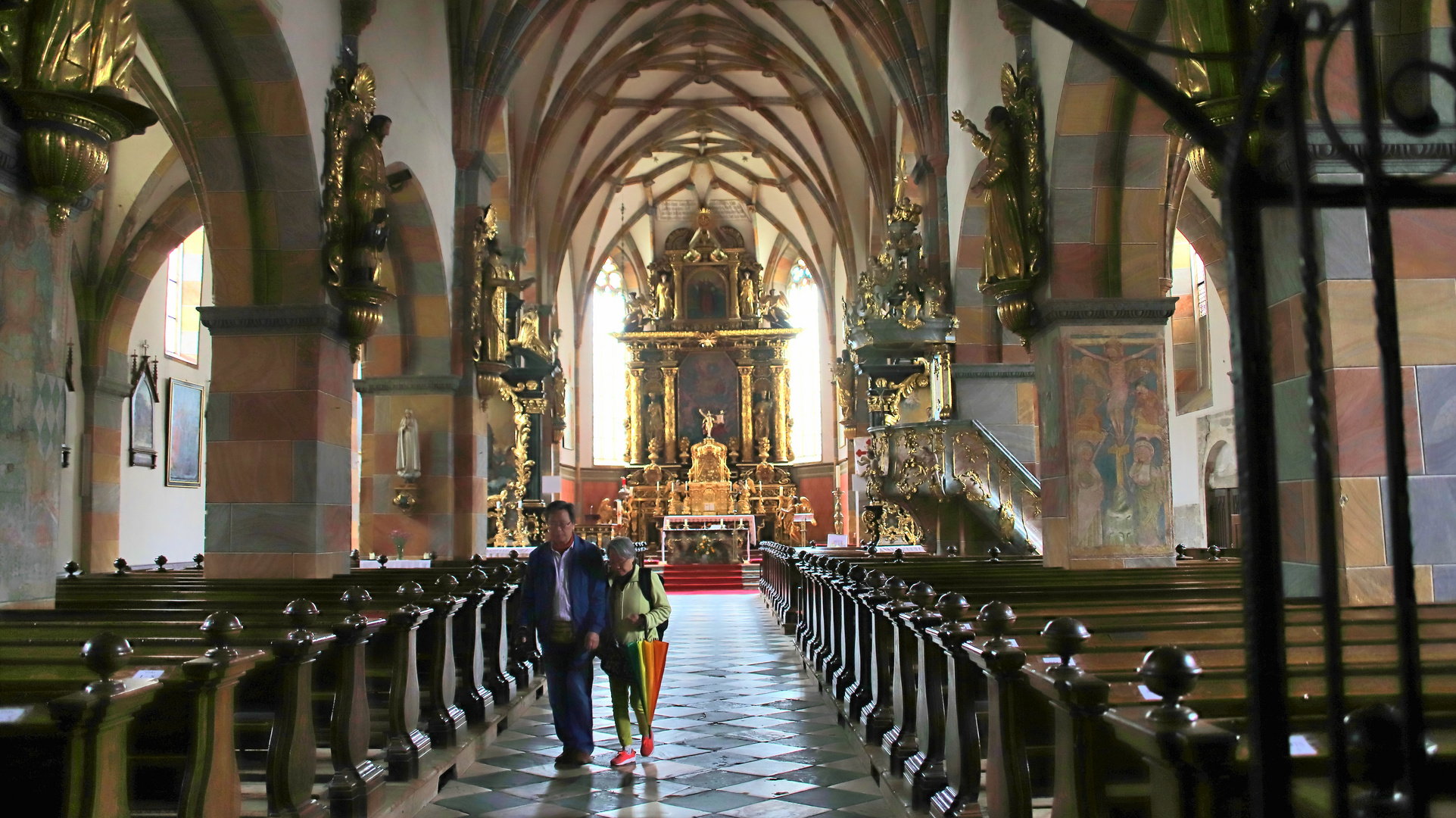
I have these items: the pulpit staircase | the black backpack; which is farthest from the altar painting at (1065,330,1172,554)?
the black backpack

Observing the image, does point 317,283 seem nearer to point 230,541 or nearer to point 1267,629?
point 230,541

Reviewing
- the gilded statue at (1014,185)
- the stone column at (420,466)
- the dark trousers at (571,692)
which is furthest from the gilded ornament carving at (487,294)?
the dark trousers at (571,692)

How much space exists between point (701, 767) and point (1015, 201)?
225 inches

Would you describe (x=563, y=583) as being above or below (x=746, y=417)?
below

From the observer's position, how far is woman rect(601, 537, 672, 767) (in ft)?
20.0

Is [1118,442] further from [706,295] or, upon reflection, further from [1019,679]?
[706,295]

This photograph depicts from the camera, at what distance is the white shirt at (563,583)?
599 centimetres

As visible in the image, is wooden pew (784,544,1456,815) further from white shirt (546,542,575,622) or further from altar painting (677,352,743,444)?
altar painting (677,352,743,444)

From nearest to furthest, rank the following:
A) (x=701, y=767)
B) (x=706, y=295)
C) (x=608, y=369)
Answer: (x=701, y=767) < (x=706, y=295) < (x=608, y=369)

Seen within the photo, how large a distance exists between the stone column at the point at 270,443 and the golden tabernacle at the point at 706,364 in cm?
2083

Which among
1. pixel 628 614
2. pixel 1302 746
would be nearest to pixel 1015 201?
pixel 628 614

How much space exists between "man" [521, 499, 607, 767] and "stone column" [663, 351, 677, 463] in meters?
25.1

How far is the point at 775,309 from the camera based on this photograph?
3159 centimetres

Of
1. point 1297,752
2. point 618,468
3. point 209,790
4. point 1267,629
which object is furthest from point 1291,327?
point 618,468
